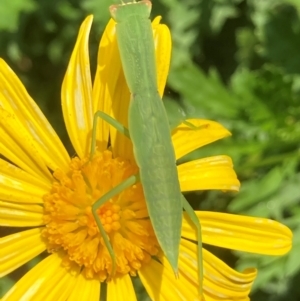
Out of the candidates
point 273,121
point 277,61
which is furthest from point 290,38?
point 273,121

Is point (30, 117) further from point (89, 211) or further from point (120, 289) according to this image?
point (120, 289)

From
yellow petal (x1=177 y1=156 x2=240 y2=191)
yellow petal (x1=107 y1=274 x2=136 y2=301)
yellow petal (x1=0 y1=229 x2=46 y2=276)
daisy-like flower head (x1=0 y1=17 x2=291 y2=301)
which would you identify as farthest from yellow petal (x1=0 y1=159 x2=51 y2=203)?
yellow petal (x1=177 y1=156 x2=240 y2=191)

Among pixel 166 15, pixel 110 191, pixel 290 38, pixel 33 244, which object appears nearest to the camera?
pixel 110 191

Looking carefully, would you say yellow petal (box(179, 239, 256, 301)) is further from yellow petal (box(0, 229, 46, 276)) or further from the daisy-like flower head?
yellow petal (box(0, 229, 46, 276))

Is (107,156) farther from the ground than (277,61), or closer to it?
farther from the ground

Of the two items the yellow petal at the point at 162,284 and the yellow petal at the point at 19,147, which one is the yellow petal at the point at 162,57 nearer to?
the yellow petal at the point at 19,147

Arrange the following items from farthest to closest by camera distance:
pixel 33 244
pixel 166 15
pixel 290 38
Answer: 1. pixel 166 15
2. pixel 290 38
3. pixel 33 244

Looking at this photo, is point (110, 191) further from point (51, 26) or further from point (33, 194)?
point (51, 26)

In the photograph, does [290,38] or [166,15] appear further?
[166,15]
